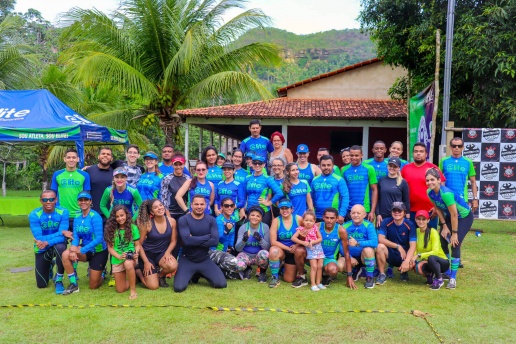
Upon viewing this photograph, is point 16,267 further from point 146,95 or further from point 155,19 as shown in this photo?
point 155,19

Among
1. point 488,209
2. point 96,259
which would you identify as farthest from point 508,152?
point 96,259

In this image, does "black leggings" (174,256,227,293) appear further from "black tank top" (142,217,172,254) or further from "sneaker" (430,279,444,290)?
"sneaker" (430,279,444,290)

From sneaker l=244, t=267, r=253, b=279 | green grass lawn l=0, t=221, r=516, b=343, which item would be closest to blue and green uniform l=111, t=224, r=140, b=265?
green grass lawn l=0, t=221, r=516, b=343

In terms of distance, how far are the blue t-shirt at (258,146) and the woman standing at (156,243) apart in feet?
6.41

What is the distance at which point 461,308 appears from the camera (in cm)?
510

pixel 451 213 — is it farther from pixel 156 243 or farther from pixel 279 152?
pixel 156 243

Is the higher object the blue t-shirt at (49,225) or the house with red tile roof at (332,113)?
the house with red tile roof at (332,113)

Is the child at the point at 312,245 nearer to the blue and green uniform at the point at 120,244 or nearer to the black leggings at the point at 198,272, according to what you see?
the black leggings at the point at 198,272

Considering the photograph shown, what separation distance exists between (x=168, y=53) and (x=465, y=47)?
7805 mm

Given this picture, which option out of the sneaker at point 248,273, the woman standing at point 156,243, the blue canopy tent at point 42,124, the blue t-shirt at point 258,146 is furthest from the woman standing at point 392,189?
the blue canopy tent at point 42,124

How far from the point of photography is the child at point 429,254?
5.88 m

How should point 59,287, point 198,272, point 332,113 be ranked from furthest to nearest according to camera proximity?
point 332,113, point 198,272, point 59,287

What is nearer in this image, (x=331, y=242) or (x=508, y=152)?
(x=331, y=242)

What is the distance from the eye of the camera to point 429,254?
5938 mm
